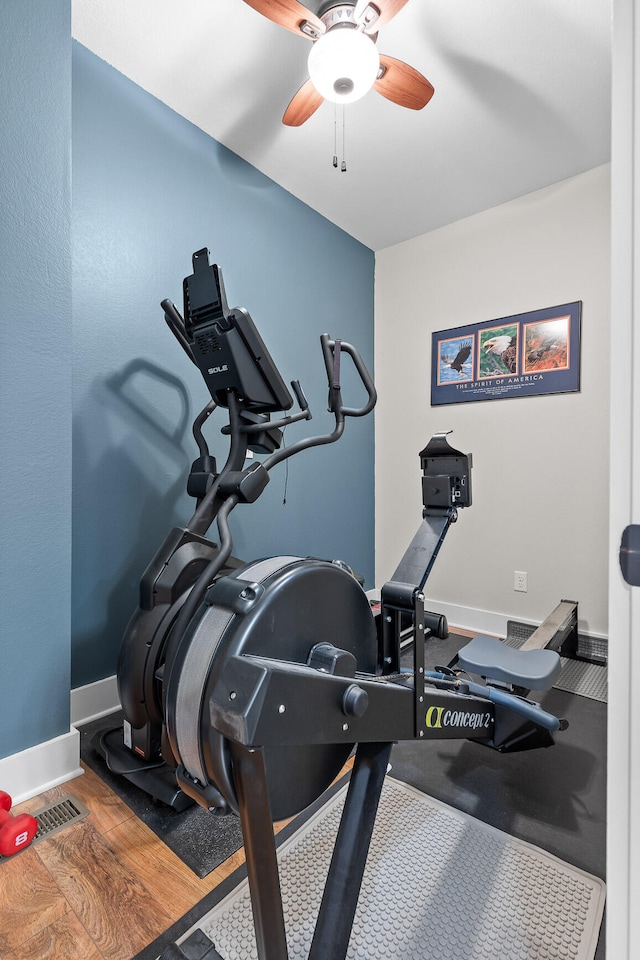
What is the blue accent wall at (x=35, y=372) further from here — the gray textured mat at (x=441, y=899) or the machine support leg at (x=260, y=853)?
the machine support leg at (x=260, y=853)

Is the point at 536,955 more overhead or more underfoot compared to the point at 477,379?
more underfoot

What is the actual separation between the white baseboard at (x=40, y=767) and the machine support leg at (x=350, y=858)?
112 centimetres

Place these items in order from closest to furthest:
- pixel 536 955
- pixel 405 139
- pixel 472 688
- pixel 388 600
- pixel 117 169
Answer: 1. pixel 536 955
2. pixel 388 600
3. pixel 472 688
4. pixel 117 169
5. pixel 405 139

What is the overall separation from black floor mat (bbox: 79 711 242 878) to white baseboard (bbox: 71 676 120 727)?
40cm

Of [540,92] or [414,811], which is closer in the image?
[414,811]

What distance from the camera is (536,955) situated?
104cm

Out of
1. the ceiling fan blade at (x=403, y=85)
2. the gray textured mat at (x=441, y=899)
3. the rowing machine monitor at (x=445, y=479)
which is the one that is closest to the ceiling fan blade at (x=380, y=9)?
the ceiling fan blade at (x=403, y=85)

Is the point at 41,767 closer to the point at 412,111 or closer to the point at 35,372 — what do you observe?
the point at 35,372

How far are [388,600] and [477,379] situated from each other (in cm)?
248

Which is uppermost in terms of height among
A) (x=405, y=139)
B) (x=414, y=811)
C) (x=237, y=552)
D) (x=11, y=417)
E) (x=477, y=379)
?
(x=405, y=139)

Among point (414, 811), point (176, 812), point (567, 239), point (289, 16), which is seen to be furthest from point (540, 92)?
point (176, 812)

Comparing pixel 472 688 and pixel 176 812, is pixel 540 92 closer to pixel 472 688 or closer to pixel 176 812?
pixel 472 688

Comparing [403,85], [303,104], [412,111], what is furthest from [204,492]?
[412,111]

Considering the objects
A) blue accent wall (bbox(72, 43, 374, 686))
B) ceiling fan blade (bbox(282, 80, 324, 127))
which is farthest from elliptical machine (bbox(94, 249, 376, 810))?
ceiling fan blade (bbox(282, 80, 324, 127))
